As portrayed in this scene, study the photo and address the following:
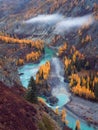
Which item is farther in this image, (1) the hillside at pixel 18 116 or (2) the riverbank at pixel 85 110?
(2) the riverbank at pixel 85 110

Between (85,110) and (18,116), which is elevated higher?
(18,116)

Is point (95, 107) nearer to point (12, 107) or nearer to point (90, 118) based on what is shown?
point (90, 118)

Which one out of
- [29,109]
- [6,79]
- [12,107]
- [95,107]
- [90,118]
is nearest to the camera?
[12,107]

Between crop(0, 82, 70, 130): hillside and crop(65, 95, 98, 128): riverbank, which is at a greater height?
crop(0, 82, 70, 130): hillside

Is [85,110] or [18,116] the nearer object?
[18,116]

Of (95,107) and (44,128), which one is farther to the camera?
(95,107)

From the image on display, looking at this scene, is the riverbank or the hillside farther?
the riverbank

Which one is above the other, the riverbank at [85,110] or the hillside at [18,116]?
the hillside at [18,116]

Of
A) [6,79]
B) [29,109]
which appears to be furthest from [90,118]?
[29,109]
